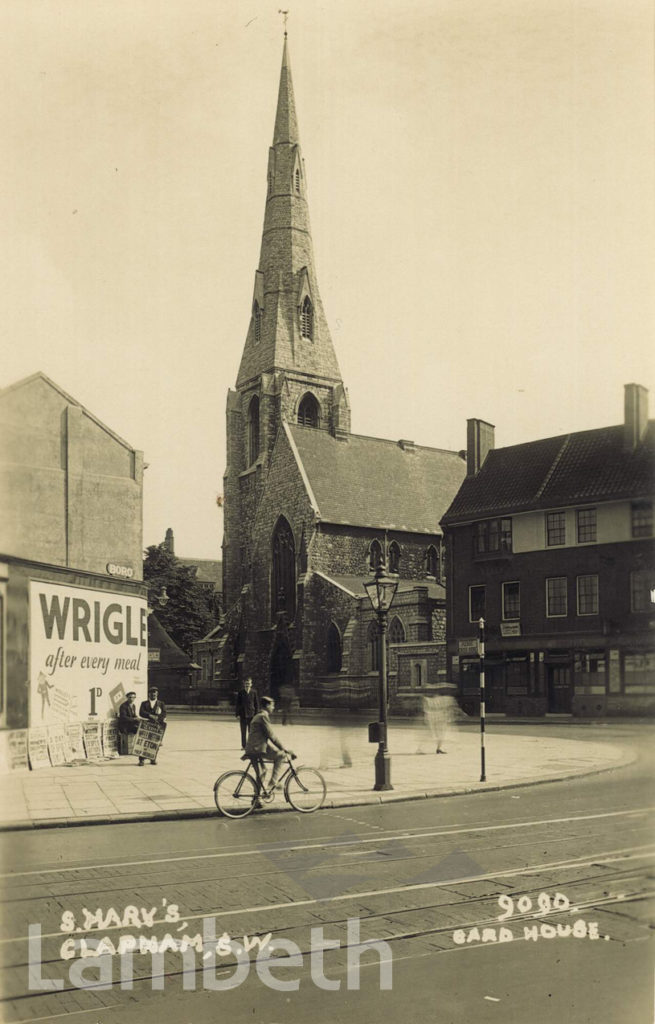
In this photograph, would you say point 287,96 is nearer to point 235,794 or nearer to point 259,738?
point 259,738

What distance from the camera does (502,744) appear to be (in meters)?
24.6

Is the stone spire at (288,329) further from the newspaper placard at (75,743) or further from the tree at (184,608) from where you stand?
the newspaper placard at (75,743)

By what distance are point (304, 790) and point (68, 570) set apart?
545 cm

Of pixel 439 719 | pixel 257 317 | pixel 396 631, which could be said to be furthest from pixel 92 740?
pixel 257 317

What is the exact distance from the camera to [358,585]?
50.2 meters

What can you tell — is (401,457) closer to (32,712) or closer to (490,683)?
(490,683)

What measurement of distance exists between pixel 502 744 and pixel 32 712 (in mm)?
12569

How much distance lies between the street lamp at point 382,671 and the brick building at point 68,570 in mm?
4204

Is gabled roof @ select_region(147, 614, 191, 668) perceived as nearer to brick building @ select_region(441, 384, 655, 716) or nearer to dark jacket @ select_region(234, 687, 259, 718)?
dark jacket @ select_region(234, 687, 259, 718)

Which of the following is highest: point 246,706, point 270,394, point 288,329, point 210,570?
point 288,329

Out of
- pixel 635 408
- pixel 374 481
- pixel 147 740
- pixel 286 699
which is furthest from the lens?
pixel 374 481

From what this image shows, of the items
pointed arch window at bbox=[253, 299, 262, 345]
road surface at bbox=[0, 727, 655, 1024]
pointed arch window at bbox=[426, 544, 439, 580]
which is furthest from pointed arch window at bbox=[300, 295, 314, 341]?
road surface at bbox=[0, 727, 655, 1024]

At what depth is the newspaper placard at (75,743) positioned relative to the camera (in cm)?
1778

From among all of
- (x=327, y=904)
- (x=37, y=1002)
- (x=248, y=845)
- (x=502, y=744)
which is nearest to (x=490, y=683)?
(x=502, y=744)
